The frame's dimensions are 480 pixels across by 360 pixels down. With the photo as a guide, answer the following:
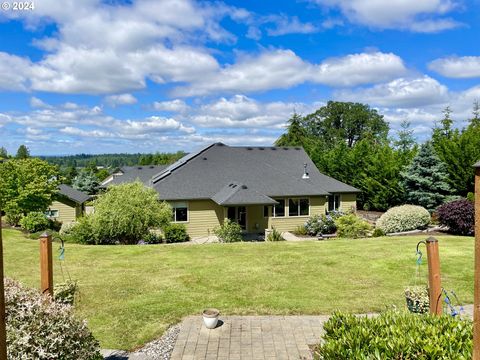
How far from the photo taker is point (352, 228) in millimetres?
22328

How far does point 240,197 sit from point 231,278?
43.9 feet

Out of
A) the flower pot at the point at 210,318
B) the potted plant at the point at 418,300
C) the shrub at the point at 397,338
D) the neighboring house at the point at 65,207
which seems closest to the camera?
the shrub at the point at 397,338

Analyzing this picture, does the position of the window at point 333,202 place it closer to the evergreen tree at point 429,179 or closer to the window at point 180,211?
the evergreen tree at point 429,179

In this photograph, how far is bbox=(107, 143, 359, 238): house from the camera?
25864mm

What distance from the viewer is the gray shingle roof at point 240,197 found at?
2463cm

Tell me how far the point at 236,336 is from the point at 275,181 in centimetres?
2154

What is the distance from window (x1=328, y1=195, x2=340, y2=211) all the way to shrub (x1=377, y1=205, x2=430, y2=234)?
315 inches

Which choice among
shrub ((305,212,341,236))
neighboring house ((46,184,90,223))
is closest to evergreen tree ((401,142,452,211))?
shrub ((305,212,341,236))

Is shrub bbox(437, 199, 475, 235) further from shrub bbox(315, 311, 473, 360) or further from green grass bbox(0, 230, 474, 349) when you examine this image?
shrub bbox(315, 311, 473, 360)

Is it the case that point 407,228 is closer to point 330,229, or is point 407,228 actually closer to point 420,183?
point 330,229

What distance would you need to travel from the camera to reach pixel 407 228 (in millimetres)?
22031

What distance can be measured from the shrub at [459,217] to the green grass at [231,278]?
1435mm

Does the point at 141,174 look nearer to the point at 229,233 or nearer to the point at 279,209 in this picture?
the point at 279,209

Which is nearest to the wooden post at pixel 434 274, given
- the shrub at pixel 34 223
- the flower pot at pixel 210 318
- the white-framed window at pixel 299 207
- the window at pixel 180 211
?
the flower pot at pixel 210 318
